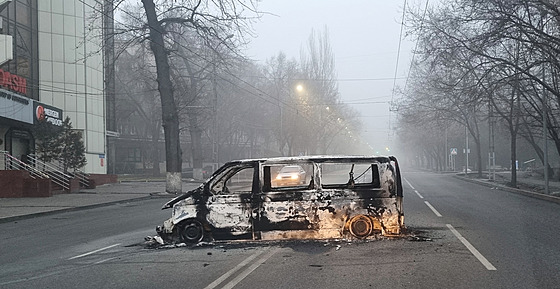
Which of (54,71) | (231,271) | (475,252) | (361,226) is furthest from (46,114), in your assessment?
(475,252)

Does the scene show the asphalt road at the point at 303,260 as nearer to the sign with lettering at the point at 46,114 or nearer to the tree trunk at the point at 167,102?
the tree trunk at the point at 167,102

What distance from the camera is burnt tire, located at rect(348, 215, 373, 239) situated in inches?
392

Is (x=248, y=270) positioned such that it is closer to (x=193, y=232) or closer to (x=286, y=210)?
(x=286, y=210)

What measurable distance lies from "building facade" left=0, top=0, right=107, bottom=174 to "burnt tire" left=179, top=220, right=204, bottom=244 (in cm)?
2351

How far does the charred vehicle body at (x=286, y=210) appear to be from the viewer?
9875 mm

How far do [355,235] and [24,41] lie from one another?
33.3 m

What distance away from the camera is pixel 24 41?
36.4 m

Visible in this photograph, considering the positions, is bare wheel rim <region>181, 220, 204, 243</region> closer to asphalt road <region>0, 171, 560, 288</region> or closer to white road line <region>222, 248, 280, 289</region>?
asphalt road <region>0, 171, 560, 288</region>

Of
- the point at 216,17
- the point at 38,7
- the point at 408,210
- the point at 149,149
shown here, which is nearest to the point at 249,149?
the point at 149,149

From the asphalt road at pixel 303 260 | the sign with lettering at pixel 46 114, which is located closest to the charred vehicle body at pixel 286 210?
the asphalt road at pixel 303 260

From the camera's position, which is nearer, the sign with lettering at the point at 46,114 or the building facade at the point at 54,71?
the sign with lettering at the point at 46,114

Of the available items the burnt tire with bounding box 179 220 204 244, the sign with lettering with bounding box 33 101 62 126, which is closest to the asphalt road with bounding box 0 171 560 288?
the burnt tire with bounding box 179 220 204 244

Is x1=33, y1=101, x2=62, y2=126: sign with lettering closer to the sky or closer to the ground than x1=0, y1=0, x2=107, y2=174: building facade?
closer to the ground

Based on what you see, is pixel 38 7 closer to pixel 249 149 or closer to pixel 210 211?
pixel 210 211
